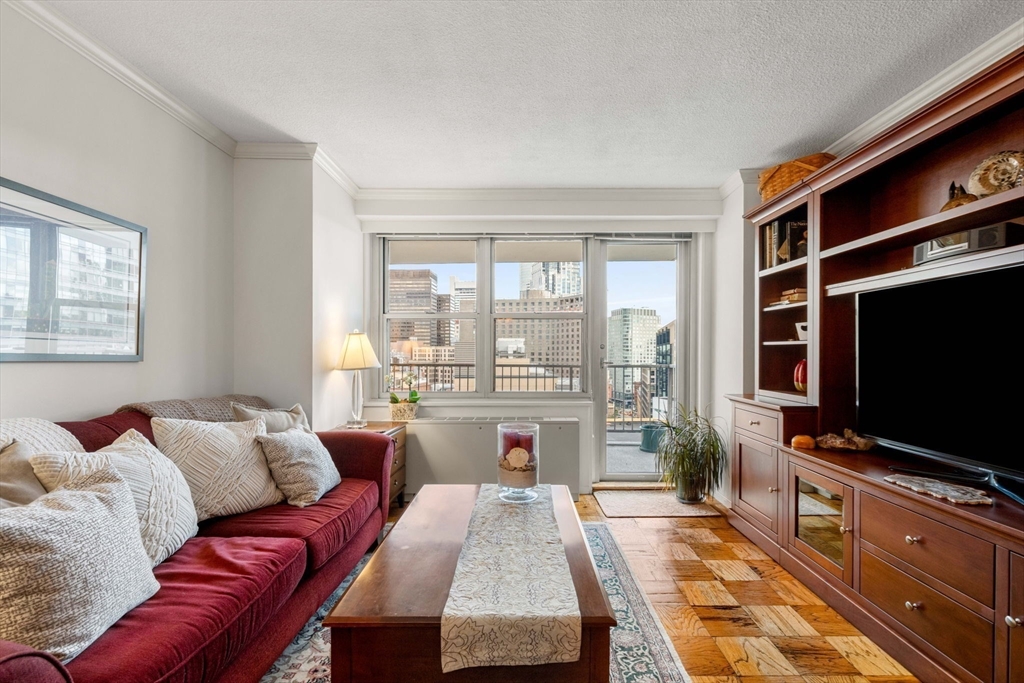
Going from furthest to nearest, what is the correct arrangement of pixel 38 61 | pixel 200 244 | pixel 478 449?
pixel 478 449, pixel 200 244, pixel 38 61

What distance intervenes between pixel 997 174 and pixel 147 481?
126 inches

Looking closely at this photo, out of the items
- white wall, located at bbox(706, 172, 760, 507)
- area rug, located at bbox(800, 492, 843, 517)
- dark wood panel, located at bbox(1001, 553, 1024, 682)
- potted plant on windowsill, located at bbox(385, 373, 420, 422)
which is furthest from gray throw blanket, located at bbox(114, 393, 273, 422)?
Answer: white wall, located at bbox(706, 172, 760, 507)

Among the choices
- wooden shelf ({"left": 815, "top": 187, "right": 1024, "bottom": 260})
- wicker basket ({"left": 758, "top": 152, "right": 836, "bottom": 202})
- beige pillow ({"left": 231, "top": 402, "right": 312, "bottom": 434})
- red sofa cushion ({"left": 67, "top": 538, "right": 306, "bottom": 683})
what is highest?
wicker basket ({"left": 758, "top": 152, "right": 836, "bottom": 202})

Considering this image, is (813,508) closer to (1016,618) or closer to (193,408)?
(1016,618)

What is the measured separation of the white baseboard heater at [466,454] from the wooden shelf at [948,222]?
2211mm

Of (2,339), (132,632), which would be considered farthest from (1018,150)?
(2,339)

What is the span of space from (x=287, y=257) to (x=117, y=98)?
115 centimetres

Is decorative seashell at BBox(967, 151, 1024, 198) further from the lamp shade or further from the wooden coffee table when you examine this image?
the lamp shade

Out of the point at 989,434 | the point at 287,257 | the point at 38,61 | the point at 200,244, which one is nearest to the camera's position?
the point at 989,434

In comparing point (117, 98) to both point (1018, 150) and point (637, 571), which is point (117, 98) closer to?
point (637, 571)

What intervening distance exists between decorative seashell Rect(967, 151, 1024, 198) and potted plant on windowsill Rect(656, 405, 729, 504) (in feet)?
7.55

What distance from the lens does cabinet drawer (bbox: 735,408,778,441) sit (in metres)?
2.85

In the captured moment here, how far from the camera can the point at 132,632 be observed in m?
1.22

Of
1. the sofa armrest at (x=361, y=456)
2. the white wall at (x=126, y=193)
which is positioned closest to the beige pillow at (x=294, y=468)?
the sofa armrest at (x=361, y=456)
